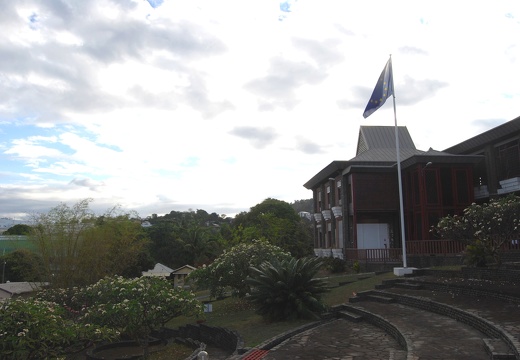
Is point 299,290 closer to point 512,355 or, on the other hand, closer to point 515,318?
point 515,318

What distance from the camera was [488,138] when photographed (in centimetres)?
2362

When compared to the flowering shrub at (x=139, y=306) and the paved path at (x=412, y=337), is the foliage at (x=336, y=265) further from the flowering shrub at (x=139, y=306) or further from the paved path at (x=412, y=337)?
the flowering shrub at (x=139, y=306)

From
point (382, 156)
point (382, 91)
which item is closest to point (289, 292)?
point (382, 91)

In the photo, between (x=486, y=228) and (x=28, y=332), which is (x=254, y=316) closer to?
(x=486, y=228)

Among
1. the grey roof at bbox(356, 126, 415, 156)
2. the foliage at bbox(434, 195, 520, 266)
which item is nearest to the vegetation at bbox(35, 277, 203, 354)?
the foliage at bbox(434, 195, 520, 266)

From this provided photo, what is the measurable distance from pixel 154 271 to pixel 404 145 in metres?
24.5

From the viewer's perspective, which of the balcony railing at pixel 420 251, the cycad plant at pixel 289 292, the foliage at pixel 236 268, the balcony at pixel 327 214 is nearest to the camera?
the cycad plant at pixel 289 292

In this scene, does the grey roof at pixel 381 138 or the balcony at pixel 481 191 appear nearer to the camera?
the balcony at pixel 481 191

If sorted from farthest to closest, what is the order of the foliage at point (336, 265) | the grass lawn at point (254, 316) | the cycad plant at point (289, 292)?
the foliage at point (336, 265) → the cycad plant at point (289, 292) → the grass lawn at point (254, 316)

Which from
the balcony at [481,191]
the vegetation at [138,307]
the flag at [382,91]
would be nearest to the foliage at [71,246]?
the vegetation at [138,307]

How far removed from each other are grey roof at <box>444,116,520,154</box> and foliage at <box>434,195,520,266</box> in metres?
8.47

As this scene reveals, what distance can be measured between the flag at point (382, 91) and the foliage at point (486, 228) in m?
5.78

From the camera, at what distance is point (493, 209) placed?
1364 cm

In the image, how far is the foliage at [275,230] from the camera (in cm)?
3856
